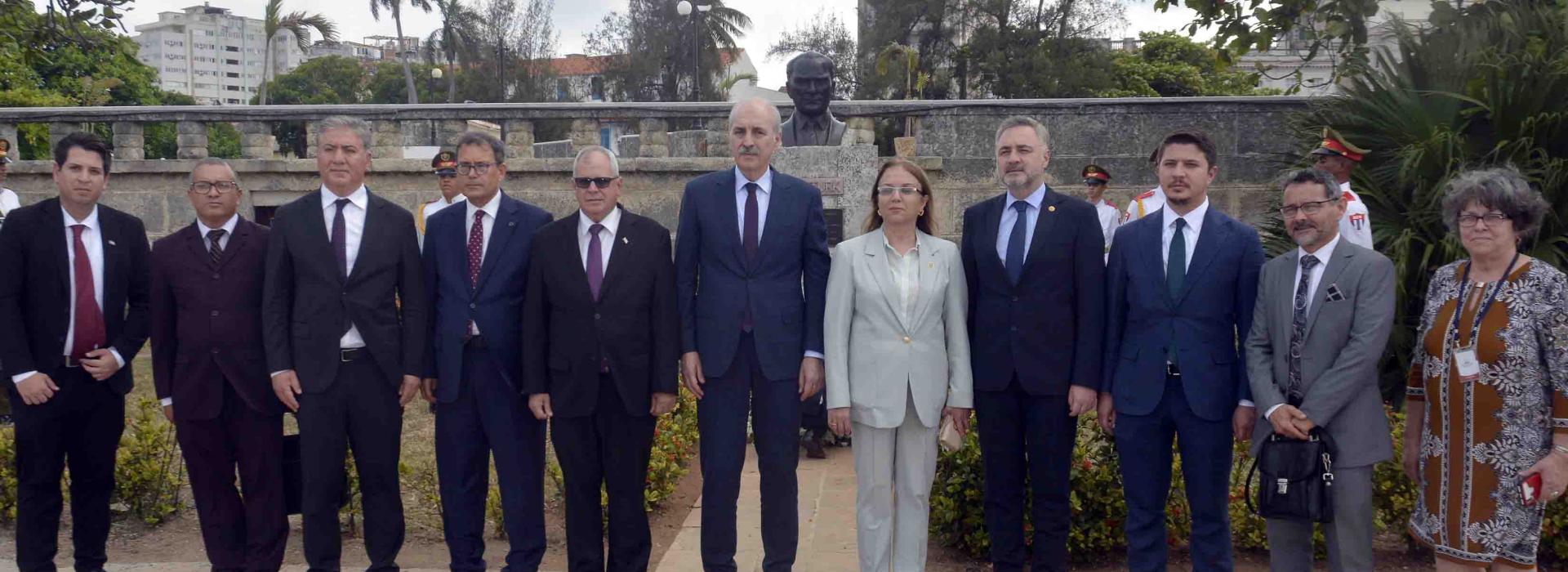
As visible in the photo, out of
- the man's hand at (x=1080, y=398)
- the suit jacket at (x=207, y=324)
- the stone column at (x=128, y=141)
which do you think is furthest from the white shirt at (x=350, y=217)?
the stone column at (x=128, y=141)

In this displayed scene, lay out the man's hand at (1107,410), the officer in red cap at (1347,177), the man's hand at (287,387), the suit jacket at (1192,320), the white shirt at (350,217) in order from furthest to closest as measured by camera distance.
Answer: the officer in red cap at (1347,177), the white shirt at (350,217), the man's hand at (287,387), the man's hand at (1107,410), the suit jacket at (1192,320)

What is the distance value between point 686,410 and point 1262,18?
5054 mm

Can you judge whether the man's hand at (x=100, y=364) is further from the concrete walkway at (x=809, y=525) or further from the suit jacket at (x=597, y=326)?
the concrete walkway at (x=809, y=525)

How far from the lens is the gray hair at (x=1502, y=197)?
145 inches

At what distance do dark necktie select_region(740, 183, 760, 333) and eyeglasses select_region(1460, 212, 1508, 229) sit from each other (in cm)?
240

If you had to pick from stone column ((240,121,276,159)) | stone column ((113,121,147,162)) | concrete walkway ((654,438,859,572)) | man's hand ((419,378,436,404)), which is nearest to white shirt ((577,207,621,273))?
man's hand ((419,378,436,404))

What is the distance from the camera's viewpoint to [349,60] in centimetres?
6394

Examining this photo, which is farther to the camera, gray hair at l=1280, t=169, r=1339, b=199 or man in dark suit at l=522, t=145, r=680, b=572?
man in dark suit at l=522, t=145, r=680, b=572

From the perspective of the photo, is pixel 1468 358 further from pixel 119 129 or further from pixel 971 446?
pixel 119 129

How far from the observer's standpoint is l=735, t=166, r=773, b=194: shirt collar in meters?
4.50

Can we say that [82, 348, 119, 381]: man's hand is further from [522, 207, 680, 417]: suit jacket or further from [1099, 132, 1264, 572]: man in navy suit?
[1099, 132, 1264, 572]: man in navy suit

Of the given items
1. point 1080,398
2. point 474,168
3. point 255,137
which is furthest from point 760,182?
point 255,137

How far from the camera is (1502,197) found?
368 cm

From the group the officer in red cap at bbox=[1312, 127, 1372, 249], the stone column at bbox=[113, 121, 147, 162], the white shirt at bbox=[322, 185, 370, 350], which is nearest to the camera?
the white shirt at bbox=[322, 185, 370, 350]
